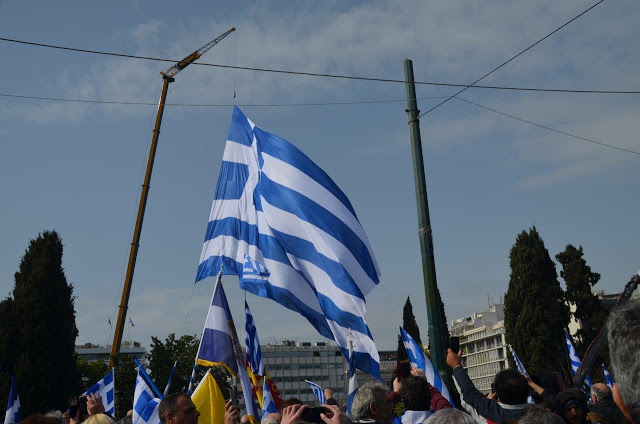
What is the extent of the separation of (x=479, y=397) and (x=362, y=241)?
597cm

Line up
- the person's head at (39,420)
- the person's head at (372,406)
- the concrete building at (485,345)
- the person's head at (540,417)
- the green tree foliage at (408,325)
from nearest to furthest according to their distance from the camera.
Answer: the person's head at (540,417) → the person's head at (39,420) → the person's head at (372,406) → the green tree foliage at (408,325) → the concrete building at (485,345)

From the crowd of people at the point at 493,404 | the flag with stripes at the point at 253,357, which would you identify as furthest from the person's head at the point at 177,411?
the flag with stripes at the point at 253,357

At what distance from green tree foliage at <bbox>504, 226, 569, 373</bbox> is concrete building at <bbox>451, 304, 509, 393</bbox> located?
79.0 m

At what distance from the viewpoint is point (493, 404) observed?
5.39 meters

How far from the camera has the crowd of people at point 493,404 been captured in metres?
2.50

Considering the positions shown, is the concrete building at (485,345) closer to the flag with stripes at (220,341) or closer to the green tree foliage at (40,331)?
the green tree foliage at (40,331)

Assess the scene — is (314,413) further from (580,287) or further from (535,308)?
(580,287)

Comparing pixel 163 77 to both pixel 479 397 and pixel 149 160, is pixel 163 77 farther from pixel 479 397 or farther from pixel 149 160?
pixel 479 397

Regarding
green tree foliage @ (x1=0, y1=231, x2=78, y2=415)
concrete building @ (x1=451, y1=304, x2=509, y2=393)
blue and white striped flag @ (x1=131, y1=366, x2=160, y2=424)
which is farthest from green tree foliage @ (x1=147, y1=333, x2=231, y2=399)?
concrete building @ (x1=451, y1=304, x2=509, y2=393)

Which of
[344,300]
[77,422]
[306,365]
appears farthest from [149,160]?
[306,365]

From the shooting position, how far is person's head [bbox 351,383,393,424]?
4.90 metres

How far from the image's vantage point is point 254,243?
11.8 meters

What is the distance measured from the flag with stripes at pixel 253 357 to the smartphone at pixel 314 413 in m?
5.19

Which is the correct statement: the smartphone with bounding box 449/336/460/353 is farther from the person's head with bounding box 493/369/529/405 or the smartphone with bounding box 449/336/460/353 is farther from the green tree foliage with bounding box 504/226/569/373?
the green tree foliage with bounding box 504/226/569/373
